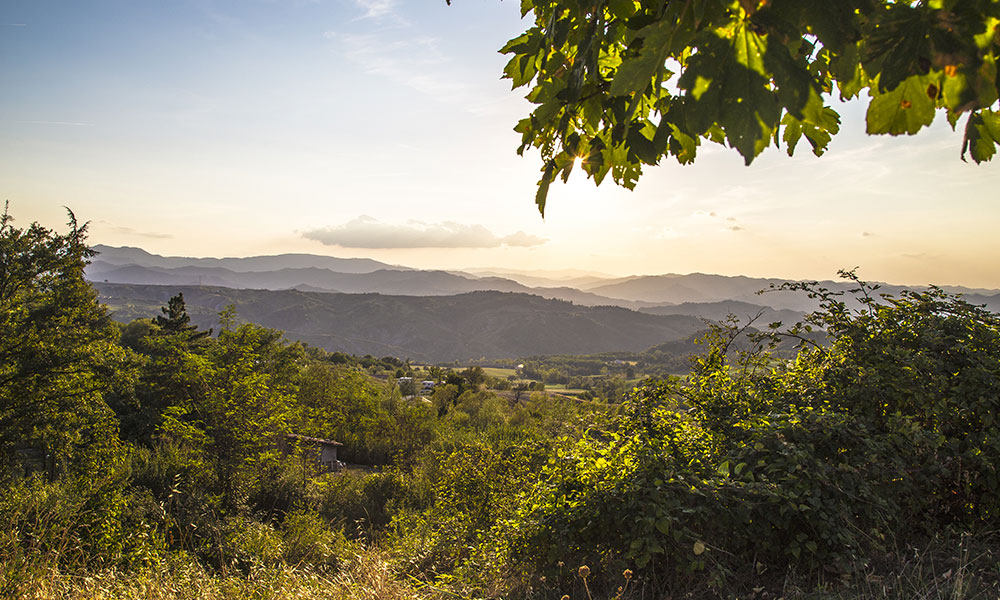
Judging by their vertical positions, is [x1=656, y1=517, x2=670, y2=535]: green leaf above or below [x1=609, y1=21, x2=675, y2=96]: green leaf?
below

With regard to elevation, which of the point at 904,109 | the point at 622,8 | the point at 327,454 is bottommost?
the point at 327,454

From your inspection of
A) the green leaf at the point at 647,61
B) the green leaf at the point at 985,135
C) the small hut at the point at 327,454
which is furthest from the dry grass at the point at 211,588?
the small hut at the point at 327,454

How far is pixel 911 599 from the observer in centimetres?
208

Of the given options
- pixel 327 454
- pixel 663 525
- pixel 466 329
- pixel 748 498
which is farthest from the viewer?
pixel 466 329

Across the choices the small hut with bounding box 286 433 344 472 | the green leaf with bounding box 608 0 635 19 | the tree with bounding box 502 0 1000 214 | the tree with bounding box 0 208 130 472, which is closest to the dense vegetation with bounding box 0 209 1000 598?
the tree with bounding box 502 0 1000 214

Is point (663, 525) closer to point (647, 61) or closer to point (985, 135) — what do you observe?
→ point (985, 135)

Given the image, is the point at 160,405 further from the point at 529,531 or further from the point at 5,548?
the point at 529,531

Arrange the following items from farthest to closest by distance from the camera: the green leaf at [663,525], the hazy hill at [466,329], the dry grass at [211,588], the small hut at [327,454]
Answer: the hazy hill at [466,329]
the small hut at [327,454]
the dry grass at [211,588]
the green leaf at [663,525]

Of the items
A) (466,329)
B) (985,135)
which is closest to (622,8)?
(985,135)

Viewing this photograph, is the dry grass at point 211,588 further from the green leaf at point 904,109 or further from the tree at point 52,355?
the tree at point 52,355

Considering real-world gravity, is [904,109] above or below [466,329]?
above

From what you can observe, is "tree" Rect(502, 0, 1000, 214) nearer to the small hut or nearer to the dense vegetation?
the dense vegetation

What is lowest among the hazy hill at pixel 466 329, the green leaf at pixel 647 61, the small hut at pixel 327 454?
the hazy hill at pixel 466 329

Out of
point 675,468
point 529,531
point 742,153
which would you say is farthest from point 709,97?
point 529,531
